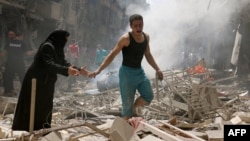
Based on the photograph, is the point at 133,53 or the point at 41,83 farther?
the point at 133,53

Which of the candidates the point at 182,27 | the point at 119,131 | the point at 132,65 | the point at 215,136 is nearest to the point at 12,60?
the point at 132,65

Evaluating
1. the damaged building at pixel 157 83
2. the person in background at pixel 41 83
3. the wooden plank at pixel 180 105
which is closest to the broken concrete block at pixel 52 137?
the damaged building at pixel 157 83

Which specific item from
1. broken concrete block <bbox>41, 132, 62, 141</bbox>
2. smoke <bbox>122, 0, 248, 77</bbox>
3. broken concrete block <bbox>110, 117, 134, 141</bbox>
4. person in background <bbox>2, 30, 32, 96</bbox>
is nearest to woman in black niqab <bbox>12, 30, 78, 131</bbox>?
broken concrete block <bbox>41, 132, 62, 141</bbox>

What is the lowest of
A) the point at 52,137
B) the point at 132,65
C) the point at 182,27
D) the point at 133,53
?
the point at 52,137

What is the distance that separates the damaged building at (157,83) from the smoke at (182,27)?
0.07 metres

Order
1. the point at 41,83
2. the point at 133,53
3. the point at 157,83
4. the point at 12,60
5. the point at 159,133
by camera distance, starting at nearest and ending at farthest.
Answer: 1. the point at 159,133
2. the point at 41,83
3. the point at 133,53
4. the point at 157,83
5. the point at 12,60

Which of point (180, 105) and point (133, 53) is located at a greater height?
point (133, 53)

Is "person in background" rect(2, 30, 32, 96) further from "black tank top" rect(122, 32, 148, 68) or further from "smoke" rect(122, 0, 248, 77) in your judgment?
"smoke" rect(122, 0, 248, 77)

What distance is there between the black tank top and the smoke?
12986 mm

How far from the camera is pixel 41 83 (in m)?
4.93

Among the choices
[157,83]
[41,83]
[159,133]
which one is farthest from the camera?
[157,83]

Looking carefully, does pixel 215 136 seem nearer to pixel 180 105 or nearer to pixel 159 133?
pixel 159 133

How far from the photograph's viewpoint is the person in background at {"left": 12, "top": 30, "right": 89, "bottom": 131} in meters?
4.84

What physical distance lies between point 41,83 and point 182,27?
20.4 metres
